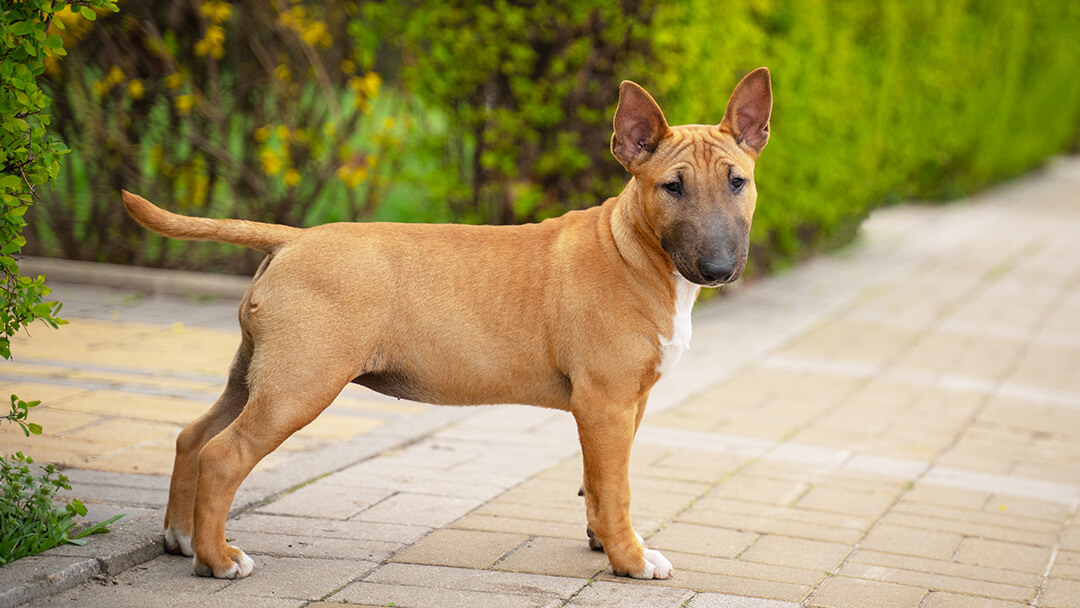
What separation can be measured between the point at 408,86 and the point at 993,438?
517cm

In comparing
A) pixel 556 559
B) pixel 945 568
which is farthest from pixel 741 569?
pixel 945 568

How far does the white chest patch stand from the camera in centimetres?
390

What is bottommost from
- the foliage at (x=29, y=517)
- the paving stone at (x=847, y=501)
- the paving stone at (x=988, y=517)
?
the paving stone at (x=988, y=517)

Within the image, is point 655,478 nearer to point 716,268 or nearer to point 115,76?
point 716,268

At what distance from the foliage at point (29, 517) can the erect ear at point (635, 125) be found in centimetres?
223

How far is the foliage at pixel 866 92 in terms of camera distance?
9.59 meters

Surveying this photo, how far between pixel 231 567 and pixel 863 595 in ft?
7.21

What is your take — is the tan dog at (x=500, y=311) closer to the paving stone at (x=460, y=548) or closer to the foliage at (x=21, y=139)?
the foliage at (x=21, y=139)

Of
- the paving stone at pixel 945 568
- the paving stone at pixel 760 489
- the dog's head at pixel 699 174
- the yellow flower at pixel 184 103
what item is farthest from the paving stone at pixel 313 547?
the yellow flower at pixel 184 103

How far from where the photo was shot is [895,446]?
20.1 feet

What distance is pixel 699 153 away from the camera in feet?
A: 12.4

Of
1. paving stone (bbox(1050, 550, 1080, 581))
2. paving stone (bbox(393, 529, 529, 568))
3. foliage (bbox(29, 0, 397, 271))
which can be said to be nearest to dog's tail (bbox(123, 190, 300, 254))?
paving stone (bbox(393, 529, 529, 568))

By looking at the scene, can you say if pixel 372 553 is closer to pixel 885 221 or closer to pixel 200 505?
pixel 200 505

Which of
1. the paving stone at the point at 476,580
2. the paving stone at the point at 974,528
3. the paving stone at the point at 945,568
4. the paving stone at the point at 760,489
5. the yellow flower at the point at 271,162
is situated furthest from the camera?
the yellow flower at the point at 271,162
